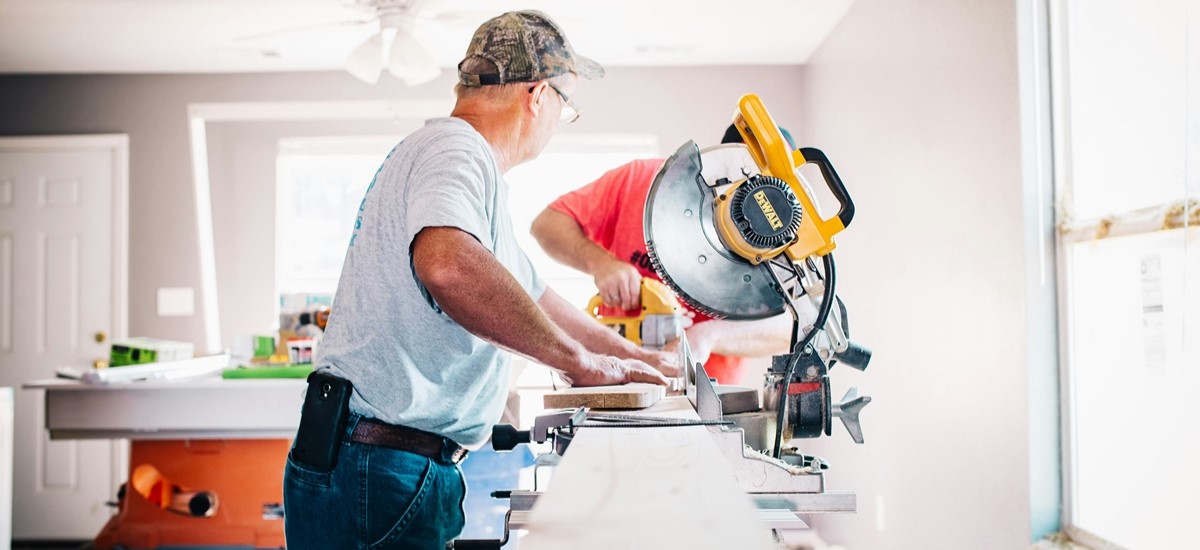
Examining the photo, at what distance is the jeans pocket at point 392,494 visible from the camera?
126 centimetres

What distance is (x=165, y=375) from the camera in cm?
292

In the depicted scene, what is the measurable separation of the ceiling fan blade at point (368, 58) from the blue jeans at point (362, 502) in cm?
255

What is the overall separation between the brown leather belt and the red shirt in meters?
0.98

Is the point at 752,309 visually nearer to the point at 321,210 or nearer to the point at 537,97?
the point at 537,97

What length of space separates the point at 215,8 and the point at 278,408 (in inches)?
82.1

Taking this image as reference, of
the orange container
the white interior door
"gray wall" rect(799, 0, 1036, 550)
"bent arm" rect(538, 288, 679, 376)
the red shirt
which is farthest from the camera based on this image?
the white interior door

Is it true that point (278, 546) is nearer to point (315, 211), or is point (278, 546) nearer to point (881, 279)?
point (881, 279)

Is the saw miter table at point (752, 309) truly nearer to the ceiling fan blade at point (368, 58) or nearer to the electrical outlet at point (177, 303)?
the ceiling fan blade at point (368, 58)

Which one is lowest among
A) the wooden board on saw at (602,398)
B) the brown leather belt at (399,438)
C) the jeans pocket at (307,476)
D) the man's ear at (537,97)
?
the jeans pocket at (307,476)

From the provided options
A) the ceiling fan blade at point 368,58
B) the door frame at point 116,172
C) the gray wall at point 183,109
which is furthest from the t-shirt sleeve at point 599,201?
the door frame at point 116,172

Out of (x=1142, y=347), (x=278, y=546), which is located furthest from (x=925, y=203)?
(x=278, y=546)

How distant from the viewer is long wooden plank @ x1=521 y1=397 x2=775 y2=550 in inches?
22.2

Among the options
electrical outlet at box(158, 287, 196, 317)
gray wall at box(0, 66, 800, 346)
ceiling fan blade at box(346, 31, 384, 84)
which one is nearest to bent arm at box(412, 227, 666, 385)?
ceiling fan blade at box(346, 31, 384, 84)

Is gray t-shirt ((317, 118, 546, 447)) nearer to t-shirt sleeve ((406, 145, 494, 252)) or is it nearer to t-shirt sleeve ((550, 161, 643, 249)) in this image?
t-shirt sleeve ((406, 145, 494, 252))
